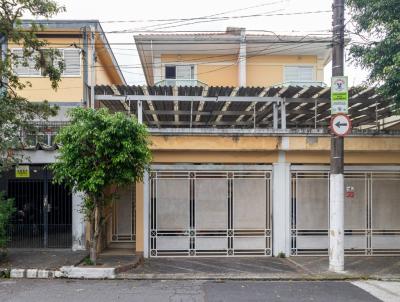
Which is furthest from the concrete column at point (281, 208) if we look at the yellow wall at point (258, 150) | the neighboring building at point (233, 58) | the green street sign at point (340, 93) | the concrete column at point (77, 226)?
the neighboring building at point (233, 58)

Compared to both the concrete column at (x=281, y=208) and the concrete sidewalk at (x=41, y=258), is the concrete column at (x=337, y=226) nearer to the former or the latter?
the concrete column at (x=281, y=208)

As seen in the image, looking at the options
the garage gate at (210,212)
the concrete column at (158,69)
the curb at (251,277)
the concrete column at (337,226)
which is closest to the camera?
the curb at (251,277)

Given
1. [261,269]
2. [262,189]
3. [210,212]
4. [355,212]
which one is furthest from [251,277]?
[355,212]

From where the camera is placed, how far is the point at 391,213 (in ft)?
41.7

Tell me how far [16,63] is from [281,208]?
7.65 meters

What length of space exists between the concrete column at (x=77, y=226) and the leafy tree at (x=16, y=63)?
1935 mm

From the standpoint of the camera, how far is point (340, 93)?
34.8ft

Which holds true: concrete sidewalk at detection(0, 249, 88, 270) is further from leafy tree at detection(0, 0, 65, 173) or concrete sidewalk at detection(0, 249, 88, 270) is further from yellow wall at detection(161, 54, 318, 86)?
yellow wall at detection(161, 54, 318, 86)

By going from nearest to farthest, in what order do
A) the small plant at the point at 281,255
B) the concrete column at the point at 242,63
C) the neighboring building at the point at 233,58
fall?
1. the small plant at the point at 281,255
2. the neighboring building at the point at 233,58
3. the concrete column at the point at 242,63

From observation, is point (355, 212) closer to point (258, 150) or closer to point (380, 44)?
point (258, 150)

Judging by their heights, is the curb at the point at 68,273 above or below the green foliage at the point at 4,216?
below

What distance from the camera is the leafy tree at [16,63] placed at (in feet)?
36.8

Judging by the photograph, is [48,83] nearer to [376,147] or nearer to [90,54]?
[90,54]

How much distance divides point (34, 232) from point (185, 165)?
4.56 metres
